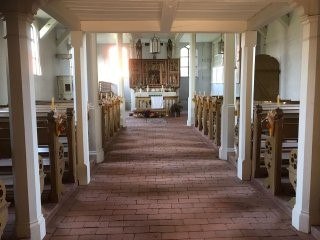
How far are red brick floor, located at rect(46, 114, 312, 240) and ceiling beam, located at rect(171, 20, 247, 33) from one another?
2.45 meters

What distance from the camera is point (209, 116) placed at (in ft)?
29.8

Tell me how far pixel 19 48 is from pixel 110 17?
2.17 m

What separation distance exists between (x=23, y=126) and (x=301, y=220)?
3016mm

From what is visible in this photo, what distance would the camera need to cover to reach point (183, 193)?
4906 mm

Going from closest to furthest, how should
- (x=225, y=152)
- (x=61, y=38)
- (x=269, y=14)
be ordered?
(x=269, y=14) → (x=225, y=152) → (x=61, y=38)

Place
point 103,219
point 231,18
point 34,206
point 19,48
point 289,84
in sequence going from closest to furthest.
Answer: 1. point 19,48
2. point 34,206
3. point 103,219
4. point 231,18
5. point 289,84

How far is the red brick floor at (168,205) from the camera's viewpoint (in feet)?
12.0

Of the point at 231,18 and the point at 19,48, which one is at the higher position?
the point at 231,18

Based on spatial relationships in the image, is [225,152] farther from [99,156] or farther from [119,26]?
[119,26]

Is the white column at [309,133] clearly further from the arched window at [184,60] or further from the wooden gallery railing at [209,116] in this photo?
the arched window at [184,60]

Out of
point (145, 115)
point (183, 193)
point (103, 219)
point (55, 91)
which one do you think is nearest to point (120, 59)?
point (145, 115)

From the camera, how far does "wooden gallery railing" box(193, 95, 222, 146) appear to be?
26.0 ft

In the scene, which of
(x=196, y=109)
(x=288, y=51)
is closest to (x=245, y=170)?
(x=196, y=109)

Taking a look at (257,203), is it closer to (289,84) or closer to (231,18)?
(231,18)
